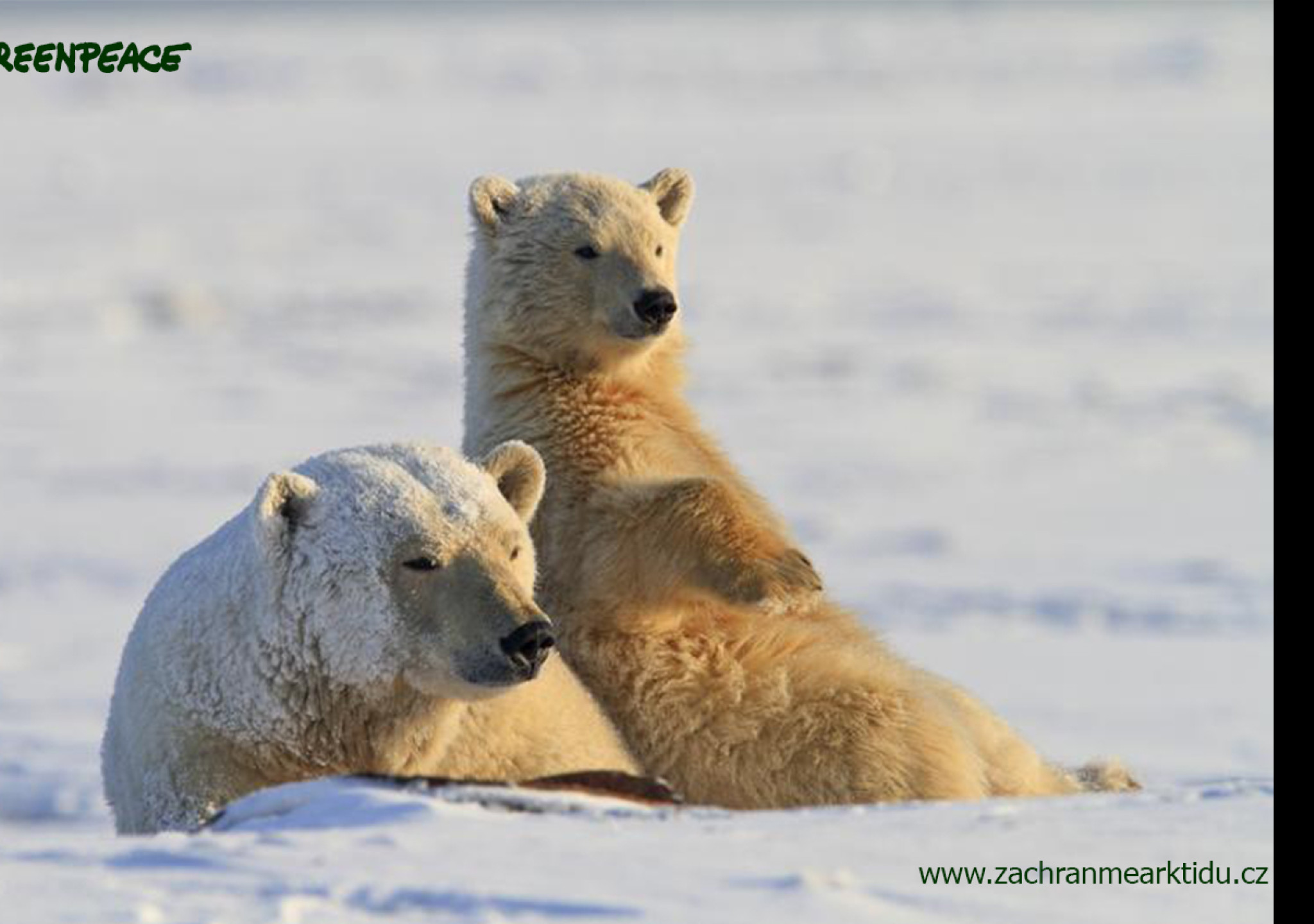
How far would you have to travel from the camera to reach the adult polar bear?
532cm

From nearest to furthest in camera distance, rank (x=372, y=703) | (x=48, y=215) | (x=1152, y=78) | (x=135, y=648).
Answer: (x=372, y=703) → (x=135, y=648) → (x=48, y=215) → (x=1152, y=78)

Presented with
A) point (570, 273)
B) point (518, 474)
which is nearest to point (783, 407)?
point (570, 273)

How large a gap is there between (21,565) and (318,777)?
7880mm

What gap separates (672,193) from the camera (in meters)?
6.42

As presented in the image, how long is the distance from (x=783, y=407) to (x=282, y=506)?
449 inches

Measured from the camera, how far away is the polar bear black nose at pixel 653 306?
5.81 m

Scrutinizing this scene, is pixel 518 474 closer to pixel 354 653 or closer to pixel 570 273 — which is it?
pixel 354 653

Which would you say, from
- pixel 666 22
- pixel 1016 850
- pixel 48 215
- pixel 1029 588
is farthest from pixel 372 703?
pixel 666 22

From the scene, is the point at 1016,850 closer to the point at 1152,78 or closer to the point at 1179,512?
the point at 1179,512

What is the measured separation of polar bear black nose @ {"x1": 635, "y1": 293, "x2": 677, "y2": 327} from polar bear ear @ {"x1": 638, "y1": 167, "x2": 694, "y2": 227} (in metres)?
0.58

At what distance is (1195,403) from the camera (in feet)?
51.4

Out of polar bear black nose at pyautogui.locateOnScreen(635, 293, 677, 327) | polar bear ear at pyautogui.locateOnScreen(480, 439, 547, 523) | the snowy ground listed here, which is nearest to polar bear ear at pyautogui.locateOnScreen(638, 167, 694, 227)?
polar bear black nose at pyautogui.locateOnScreen(635, 293, 677, 327)

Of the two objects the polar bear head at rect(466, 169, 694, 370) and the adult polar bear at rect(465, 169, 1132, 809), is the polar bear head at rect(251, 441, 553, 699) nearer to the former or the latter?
the adult polar bear at rect(465, 169, 1132, 809)
